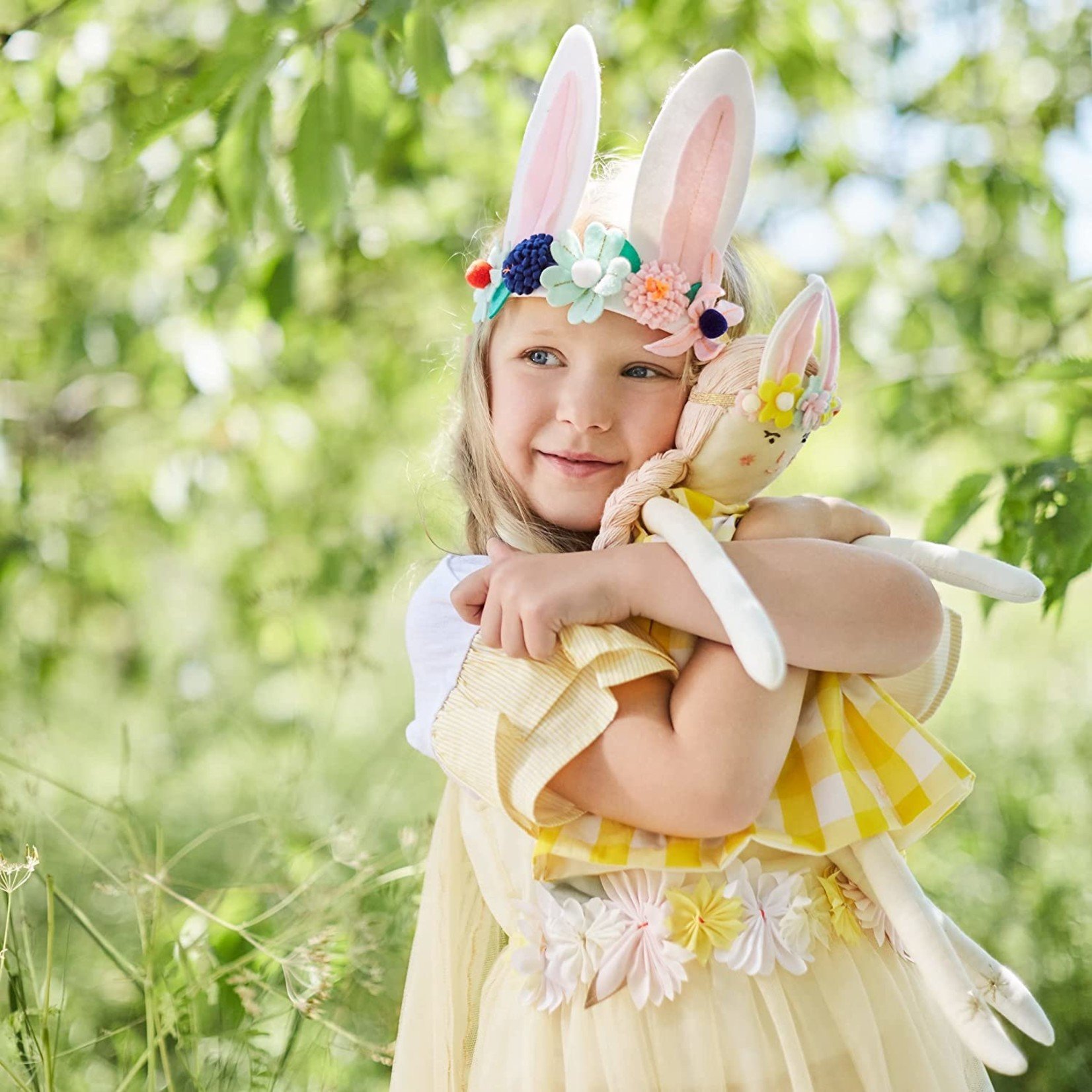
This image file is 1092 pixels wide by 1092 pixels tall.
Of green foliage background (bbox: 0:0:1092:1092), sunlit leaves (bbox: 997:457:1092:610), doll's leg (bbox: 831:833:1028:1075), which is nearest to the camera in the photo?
doll's leg (bbox: 831:833:1028:1075)

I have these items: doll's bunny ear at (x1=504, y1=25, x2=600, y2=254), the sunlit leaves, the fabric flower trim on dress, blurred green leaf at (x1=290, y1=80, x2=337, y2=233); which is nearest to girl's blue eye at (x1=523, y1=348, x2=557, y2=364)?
doll's bunny ear at (x1=504, y1=25, x2=600, y2=254)

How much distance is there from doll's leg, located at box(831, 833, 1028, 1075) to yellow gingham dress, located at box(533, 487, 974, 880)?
1.1 inches

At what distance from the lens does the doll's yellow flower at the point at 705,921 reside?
1039 millimetres

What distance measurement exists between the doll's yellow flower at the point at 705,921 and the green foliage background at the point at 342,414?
95cm

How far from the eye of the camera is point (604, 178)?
1287mm

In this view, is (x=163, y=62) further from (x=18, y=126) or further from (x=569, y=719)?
(x=569, y=719)

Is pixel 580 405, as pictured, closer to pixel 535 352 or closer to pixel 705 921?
pixel 535 352

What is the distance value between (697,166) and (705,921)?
0.66m

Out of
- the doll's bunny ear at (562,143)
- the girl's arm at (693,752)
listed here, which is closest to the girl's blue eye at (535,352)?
the doll's bunny ear at (562,143)

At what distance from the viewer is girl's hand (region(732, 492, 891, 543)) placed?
3.53ft

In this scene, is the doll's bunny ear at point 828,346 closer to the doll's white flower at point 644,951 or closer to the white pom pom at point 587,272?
the white pom pom at point 587,272

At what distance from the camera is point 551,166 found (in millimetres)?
1115

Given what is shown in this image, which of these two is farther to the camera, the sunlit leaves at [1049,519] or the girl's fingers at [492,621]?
the sunlit leaves at [1049,519]

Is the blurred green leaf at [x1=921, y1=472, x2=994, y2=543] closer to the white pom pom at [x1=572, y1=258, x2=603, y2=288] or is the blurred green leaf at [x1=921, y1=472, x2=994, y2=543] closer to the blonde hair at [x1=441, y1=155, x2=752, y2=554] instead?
the blonde hair at [x1=441, y1=155, x2=752, y2=554]
